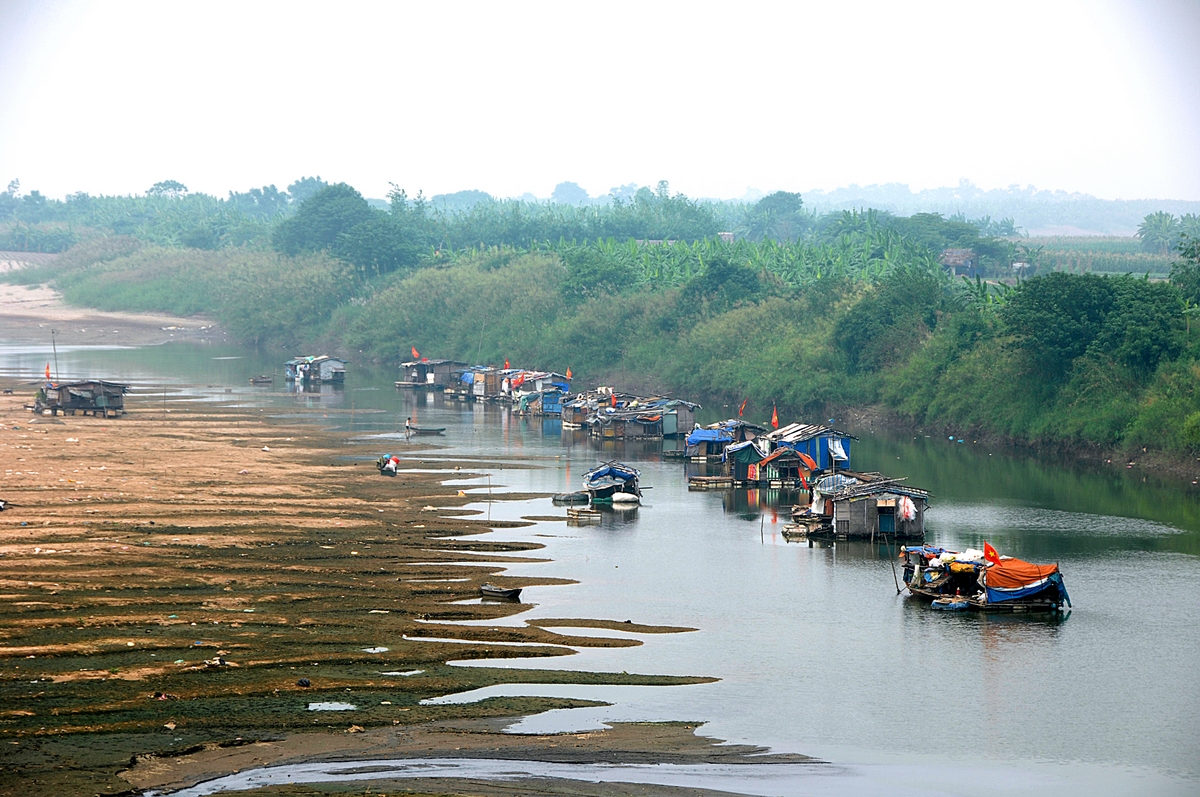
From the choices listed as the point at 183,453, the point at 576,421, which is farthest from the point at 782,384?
the point at 183,453

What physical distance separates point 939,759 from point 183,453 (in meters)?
42.3

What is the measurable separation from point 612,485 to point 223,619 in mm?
23464

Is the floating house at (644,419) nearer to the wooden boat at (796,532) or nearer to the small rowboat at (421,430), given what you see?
the small rowboat at (421,430)

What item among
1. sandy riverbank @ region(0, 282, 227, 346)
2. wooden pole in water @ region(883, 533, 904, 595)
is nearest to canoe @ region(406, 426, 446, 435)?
wooden pole in water @ region(883, 533, 904, 595)

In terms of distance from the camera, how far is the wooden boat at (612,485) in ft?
170

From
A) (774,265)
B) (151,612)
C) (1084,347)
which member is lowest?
(151,612)

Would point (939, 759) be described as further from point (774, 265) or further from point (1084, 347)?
point (774, 265)

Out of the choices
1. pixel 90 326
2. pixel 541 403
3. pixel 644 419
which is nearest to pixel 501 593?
pixel 644 419

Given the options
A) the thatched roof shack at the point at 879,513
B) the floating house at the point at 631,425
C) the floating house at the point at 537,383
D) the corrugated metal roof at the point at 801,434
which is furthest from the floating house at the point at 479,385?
the thatched roof shack at the point at 879,513

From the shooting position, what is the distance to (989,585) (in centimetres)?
3619

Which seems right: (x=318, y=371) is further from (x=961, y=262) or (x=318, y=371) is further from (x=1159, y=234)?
(x=1159, y=234)

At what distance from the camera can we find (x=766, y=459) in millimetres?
57188

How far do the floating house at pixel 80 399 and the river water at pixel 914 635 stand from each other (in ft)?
89.2

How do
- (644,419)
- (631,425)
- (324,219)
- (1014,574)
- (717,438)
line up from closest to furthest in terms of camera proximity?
(1014,574), (717,438), (644,419), (631,425), (324,219)
